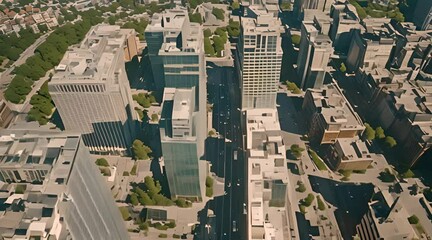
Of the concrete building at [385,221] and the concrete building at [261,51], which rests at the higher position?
the concrete building at [261,51]

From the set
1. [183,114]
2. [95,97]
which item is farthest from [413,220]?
[95,97]

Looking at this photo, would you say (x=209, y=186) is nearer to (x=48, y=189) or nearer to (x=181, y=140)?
(x=181, y=140)

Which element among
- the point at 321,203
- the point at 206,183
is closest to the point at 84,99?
the point at 206,183

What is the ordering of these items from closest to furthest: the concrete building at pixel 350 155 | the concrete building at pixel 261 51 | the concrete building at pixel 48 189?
1. the concrete building at pixel 48 189
2. the concrete building at pixel 261 51
3. the concrete building at pixel 350 155

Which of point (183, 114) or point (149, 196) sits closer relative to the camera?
point (183, 114)

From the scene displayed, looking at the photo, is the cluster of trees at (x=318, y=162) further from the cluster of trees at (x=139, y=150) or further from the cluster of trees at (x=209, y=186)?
the cluster of trees at (x=139, y=150)

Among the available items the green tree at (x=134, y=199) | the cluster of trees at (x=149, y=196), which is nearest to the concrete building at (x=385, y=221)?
the cluster of trees at (x=149, y=196)
